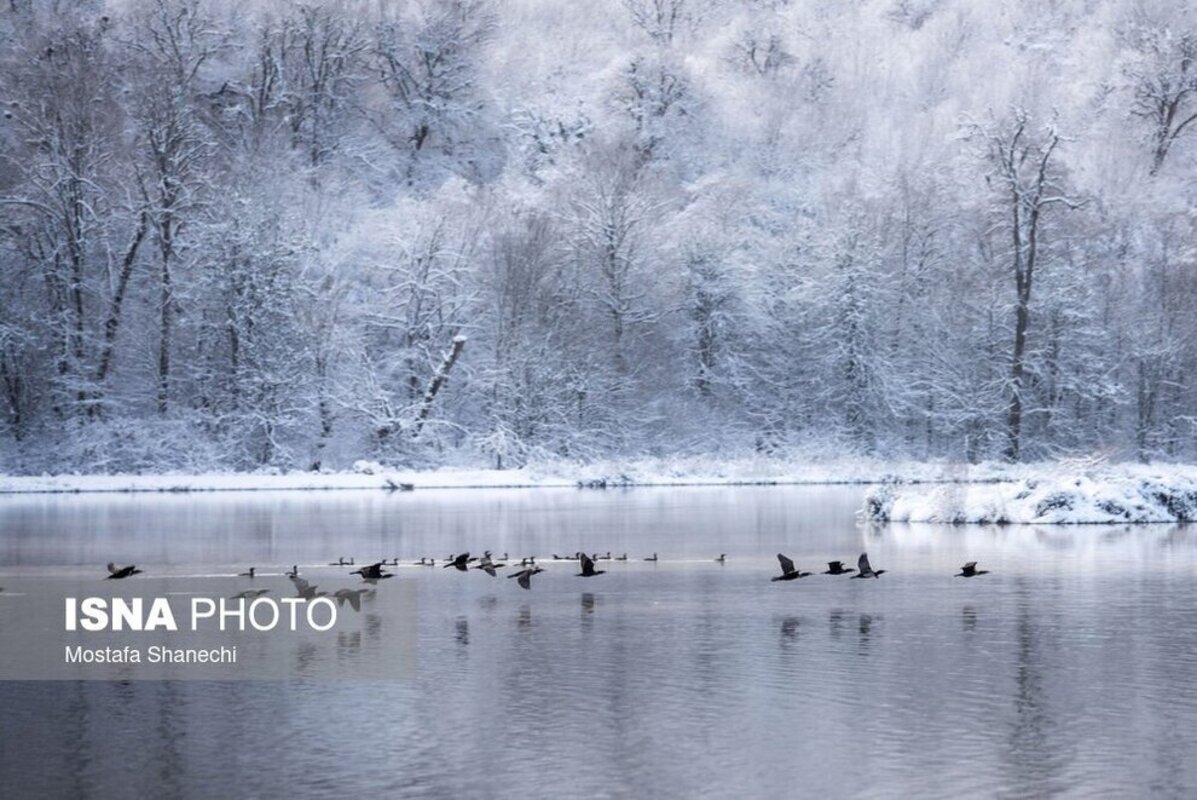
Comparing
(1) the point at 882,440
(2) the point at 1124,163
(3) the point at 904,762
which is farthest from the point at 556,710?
(2) the point at 1124,163

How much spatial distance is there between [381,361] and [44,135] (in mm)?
16938

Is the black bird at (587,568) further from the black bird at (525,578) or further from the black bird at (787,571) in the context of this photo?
the black bird at (787,571)

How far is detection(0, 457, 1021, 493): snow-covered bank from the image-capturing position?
5947 cm

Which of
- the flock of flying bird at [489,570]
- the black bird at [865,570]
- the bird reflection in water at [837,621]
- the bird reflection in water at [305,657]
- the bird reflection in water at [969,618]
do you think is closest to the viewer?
the bird reflection in water at [305,657]

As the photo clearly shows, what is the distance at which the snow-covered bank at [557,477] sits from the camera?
195 ft

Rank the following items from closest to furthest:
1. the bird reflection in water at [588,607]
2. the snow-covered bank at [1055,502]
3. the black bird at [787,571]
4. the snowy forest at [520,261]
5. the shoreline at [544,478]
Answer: the bird reflection in water at [588,607]
the black bird at [787,571]
the snow-covered bank at [1055,502]
the shoreline at [544,478]
the snowy forest at [520,261]

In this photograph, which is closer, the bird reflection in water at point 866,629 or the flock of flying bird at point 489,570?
the bird reflection in water at point 866,629

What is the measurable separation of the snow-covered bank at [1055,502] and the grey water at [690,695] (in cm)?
906

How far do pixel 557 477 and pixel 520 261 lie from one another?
1395 cm

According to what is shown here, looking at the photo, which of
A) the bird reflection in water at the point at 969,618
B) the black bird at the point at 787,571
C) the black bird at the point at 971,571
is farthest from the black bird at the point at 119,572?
the black bird at the point at 971,571

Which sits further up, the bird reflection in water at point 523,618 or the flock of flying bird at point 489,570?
the flock of flying bird at point 489,570

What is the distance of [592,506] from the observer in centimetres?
4938

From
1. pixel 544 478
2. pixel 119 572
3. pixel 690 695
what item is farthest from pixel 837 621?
pixel 544 478

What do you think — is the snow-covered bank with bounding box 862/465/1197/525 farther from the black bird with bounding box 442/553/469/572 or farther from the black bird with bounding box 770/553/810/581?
the black bird with bounding box 442/553/469/572
